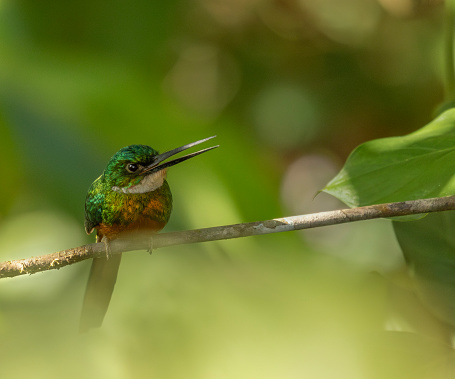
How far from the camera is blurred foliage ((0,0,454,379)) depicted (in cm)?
140

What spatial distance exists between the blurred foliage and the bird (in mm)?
132

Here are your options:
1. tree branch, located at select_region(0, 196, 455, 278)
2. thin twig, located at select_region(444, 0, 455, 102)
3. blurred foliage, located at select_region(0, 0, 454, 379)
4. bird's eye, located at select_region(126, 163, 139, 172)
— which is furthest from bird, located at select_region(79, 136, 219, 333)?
thin twig, located at select_region(444, 0, 455, 102)

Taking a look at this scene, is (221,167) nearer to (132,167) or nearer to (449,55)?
(132,167)

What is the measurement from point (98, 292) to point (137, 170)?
334mm

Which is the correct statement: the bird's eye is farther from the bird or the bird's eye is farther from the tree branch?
the tree branch

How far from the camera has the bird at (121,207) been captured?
143 centimetres

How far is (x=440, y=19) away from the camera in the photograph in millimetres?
2584

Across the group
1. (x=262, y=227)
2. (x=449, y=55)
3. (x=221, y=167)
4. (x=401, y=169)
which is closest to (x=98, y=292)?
(x=262, y=227)

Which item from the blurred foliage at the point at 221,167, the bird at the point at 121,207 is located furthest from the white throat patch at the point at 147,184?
the blurred foliage at the point at 221,167

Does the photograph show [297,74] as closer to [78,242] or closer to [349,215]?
[78,242]

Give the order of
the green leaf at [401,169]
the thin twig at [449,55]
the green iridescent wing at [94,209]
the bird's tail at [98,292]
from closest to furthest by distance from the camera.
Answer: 1. the green leaf at [401,169]
2. the bird's tail at [98,292]
3. the green iridescent wing at [94,209]
4. the thin twig at [449,55]

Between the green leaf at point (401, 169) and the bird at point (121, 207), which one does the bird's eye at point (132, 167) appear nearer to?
the bird at point (121, 207)

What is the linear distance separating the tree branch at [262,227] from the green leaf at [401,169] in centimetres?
12

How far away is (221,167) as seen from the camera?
225 centimetres
